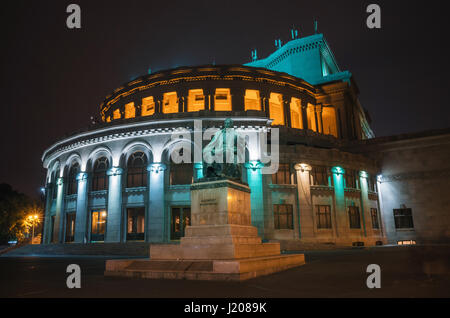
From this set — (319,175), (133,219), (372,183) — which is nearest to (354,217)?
(372,183)

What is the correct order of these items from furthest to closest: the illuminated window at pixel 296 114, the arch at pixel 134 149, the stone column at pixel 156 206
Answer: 1. the illuminated window at pixel 296 114
2. the arch at pixel 134 149
3. the stone column at pixel 156 206

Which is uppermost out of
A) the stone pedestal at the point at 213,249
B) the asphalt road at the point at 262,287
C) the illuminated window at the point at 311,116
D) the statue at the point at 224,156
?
the illuminated window at the point at 311,116

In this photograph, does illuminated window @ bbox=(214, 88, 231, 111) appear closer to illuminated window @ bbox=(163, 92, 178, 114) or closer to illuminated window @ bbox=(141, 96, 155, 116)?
illuminated window @ bbox=(163, 92, 178, 114)

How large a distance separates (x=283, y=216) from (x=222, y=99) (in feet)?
63.8

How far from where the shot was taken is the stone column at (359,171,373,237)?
36438 mm

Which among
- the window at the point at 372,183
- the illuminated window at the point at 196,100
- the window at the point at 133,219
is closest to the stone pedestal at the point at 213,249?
the window at the point at 133,219

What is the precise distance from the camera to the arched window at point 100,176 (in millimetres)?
34531

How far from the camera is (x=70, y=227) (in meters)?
37.1

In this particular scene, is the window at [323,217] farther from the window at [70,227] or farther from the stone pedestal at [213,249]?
the window at [70,227]

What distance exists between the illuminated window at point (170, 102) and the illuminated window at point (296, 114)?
16.7 metres

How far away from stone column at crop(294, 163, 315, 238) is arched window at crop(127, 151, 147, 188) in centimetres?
1514

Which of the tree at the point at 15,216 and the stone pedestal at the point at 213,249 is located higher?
the tree at the point at 15,216

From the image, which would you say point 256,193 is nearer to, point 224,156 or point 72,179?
point 224,156
